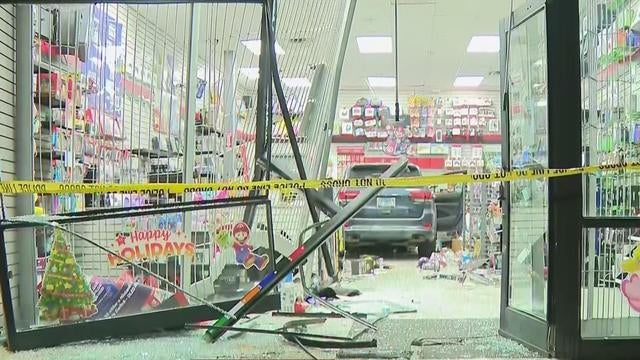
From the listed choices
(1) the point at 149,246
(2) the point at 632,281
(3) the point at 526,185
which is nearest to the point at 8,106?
(1) the point at 149,246

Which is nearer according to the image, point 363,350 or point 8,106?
point 363,350

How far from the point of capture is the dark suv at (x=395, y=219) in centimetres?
827

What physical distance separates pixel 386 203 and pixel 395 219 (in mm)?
247

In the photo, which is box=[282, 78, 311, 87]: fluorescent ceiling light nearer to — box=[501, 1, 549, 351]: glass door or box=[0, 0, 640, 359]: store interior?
box=[0, 0, 640, 359]: store interior

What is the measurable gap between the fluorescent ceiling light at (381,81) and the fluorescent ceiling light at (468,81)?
1500 millimetres

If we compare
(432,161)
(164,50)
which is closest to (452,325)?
(164,50)

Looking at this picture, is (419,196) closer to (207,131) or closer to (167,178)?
(207,131)

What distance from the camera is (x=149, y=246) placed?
3.17 meters

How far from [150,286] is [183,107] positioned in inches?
40.7

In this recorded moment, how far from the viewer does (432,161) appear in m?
13.2

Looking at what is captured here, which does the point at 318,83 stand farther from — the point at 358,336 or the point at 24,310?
the point at 24,310

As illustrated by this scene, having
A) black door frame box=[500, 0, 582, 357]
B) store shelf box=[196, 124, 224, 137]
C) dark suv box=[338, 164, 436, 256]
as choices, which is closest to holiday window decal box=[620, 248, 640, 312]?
black door frame box=[500, 0, 582, 357]

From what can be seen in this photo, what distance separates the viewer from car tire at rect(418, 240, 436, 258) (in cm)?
849

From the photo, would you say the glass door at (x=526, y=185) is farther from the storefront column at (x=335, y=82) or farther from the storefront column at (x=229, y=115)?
the storefront column at (x=335, y=82)
